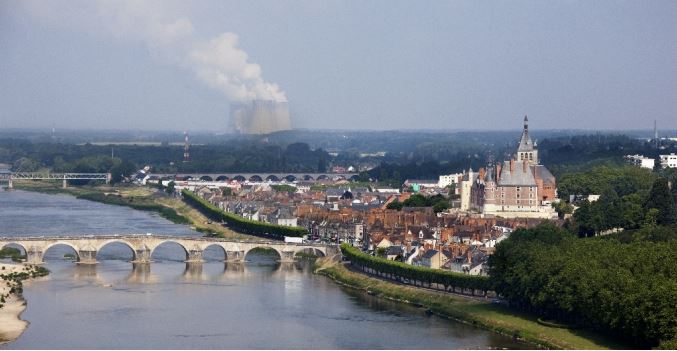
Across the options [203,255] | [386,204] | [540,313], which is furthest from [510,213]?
[540,313]

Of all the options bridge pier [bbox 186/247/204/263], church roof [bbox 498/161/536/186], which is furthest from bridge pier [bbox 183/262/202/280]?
Result: church roof [bbox 498/161/536/186]

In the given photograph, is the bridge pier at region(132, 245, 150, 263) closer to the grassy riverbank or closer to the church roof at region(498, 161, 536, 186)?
the grassy riverbank

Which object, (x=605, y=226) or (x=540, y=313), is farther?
(x=605, y=226)

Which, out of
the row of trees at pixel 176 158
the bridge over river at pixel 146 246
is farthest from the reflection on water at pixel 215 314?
the row of trees at pixel 176 158

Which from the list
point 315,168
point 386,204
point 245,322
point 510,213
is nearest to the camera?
point 245,322

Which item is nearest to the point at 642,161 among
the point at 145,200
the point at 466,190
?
the point at 466,190

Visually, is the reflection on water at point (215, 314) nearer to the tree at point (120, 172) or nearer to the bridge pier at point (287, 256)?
the bridge pier at point (287, 256)

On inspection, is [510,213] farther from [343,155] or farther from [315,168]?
[343,155]
